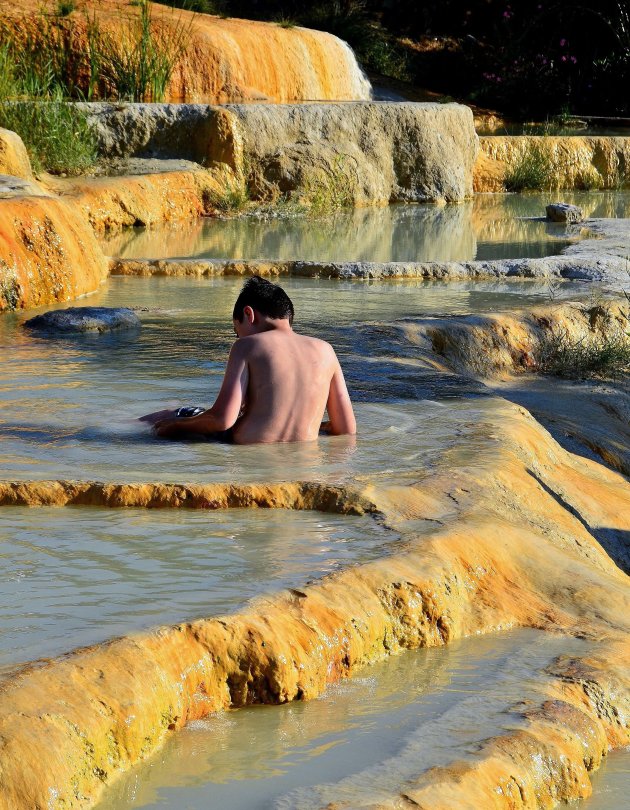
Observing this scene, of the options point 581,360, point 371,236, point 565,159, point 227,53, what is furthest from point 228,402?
point 565,159

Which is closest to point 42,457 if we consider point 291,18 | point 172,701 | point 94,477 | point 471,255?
point 94,477

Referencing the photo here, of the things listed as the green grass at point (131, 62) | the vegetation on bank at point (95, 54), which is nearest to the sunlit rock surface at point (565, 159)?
the vegetation on bank at point (95, 54)

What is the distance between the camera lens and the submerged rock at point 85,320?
7.68 metres

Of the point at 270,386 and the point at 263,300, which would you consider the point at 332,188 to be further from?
the point at 270,386

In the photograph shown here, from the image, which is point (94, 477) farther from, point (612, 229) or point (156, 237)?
point (612, 229)

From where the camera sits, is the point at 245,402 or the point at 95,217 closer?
the point at 245,402

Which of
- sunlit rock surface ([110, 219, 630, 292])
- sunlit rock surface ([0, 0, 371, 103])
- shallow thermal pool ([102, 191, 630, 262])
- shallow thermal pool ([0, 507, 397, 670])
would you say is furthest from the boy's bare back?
sunlit rock surface ([0, 0, 371, 103])

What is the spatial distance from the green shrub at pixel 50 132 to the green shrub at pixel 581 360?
617 centimetres

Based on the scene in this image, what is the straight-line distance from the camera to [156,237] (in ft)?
41.9

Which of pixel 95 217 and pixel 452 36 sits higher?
pixel 452 36

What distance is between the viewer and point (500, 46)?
89.0ft

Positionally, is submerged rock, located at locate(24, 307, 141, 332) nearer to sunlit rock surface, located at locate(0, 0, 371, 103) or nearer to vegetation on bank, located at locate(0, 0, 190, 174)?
vegetation on bank, located at locate(0, 0, 190, 174)

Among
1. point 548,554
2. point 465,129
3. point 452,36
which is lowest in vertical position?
point 548,554

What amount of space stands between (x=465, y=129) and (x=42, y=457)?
14.6 metres
